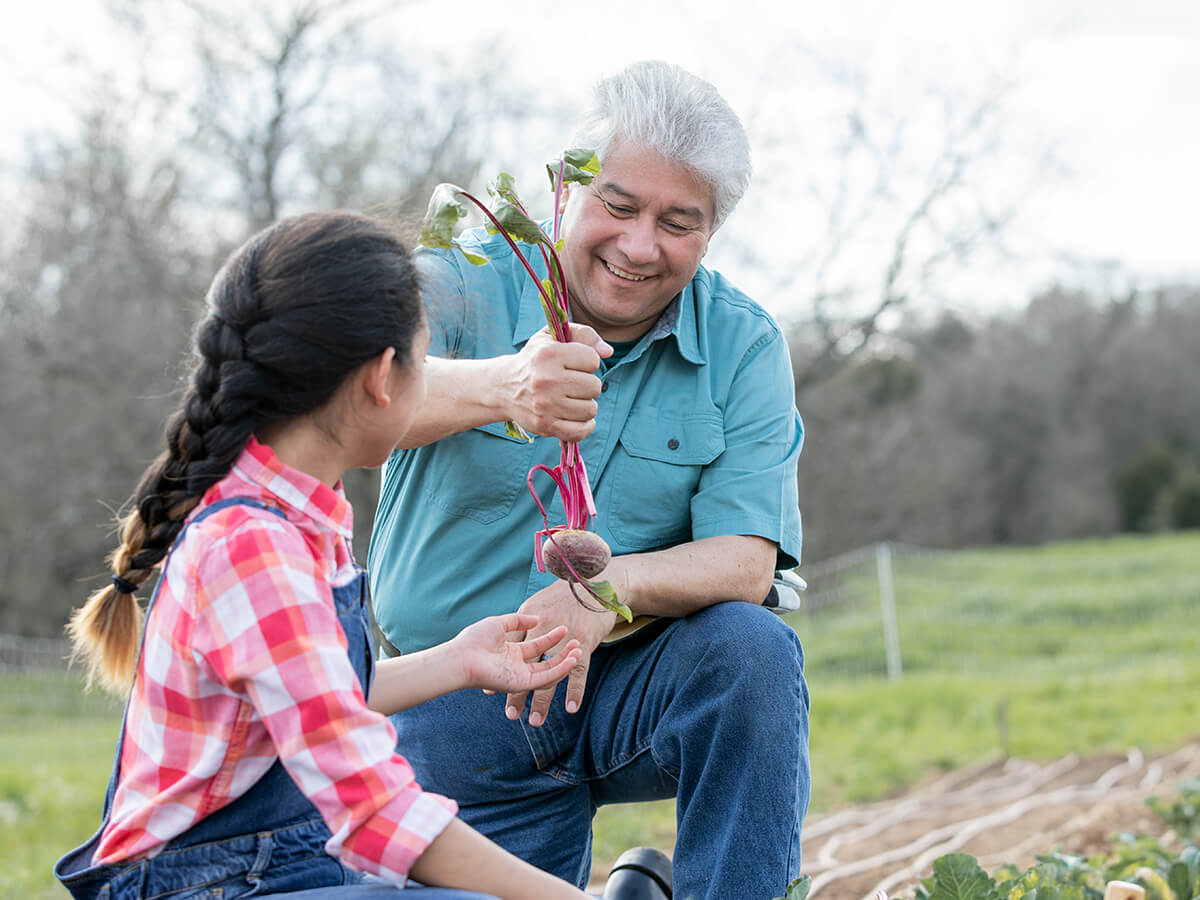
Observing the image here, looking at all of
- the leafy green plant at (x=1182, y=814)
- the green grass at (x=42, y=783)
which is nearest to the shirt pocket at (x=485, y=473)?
the green grass at (x=42, y=783)

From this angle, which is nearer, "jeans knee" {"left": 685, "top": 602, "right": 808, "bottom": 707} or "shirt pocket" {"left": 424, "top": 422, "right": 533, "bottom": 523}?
"jeans knee" {"left": 685, "top": 602, "right": 808, "bottom": 707}

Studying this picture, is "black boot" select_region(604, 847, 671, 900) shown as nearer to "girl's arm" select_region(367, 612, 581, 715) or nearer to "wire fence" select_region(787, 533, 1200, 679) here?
"girl's arm" select_region(367, 612, 581, 715)

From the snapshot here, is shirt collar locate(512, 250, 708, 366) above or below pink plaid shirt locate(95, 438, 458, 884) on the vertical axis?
above

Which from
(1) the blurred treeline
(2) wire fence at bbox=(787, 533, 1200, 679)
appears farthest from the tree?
(2) wire fence at bbox=(787, 533, 1200, 679)

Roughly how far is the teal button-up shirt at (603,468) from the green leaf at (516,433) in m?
0.02

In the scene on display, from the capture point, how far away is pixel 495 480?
248cm

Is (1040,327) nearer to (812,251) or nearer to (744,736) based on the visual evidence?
(812,251)

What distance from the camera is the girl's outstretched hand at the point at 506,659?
1938 millimetres

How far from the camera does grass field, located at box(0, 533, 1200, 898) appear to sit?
218 inches

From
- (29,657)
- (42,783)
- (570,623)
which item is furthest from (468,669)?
(29,657)

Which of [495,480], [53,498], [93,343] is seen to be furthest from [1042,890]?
[53,498]

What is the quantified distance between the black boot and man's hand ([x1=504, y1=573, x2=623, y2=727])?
1.69 ft

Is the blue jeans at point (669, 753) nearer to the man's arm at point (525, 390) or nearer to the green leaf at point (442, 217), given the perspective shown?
the man's arm at point (525, 390)

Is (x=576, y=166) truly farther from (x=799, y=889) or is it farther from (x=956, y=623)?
(x=956, y=623)
